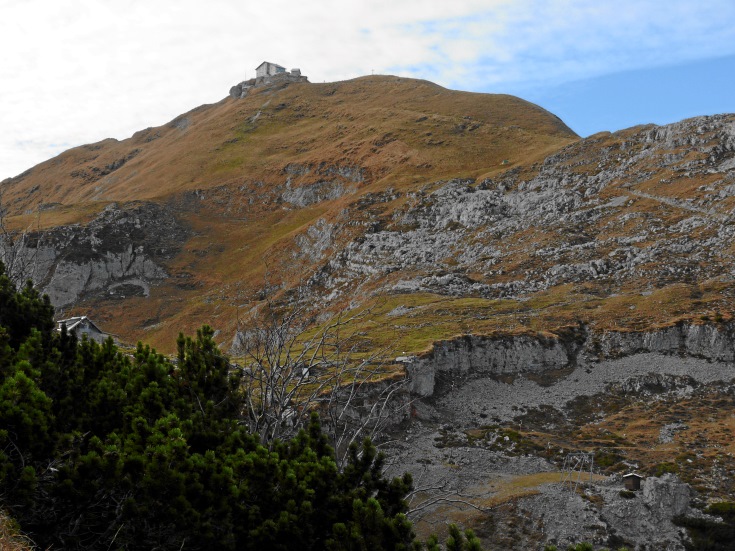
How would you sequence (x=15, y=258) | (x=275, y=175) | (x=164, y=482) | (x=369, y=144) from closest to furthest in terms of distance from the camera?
(x=164, y=482) → (x=15, y=258) → (x=369, y=144) → (x=275, y=175)

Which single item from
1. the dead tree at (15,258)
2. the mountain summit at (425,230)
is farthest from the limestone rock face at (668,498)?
the dead tree at (15,258)

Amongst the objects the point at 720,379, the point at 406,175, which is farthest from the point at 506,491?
the point at 406,175

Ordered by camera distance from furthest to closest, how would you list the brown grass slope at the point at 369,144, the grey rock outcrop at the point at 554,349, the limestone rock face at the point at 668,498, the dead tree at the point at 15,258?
the brown grass slope at the point at 369,144 → the grey rock outcrop at the point at 554,349 → the limestone rock face at the point at 668,498 → the dead tree at the point at 15,258

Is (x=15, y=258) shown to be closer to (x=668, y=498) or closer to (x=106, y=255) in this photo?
(x=668, y=498)

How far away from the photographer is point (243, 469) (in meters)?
12.4

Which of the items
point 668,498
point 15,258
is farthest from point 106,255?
point 668,498

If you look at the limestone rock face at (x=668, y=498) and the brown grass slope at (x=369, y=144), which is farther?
the brown grass slope at (x=369, y=144)

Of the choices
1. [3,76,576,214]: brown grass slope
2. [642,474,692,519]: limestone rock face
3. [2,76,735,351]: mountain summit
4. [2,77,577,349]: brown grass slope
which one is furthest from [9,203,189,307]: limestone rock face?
[642,474,692,519]: limestone rock face

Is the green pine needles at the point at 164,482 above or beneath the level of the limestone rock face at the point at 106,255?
beneath

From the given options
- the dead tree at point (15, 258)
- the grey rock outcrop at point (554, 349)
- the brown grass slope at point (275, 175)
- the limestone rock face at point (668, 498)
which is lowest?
the limestone rock face at point (668, 498)

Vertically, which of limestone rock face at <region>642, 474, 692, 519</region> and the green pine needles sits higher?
the green pine needles

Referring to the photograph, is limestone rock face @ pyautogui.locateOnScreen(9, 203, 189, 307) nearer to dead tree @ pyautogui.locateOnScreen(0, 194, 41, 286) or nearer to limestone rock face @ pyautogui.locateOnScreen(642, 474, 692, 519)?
dead tree @ pyautogui.locateOnScreen(0, 194, 41, 286)

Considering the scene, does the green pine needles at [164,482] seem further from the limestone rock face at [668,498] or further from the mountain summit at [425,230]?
the mountain summit at [425,230]

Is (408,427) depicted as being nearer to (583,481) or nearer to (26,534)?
(583,481)
